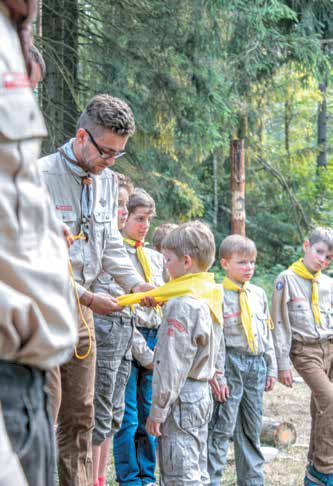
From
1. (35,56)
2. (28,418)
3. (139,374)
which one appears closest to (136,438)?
(139,374)

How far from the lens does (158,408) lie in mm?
4516

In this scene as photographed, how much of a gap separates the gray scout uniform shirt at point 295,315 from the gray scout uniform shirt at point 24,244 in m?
4.62

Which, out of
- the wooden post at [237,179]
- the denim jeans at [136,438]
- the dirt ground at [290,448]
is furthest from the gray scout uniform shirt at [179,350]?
the wooden post at [237,179]

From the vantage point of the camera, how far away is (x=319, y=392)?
6.25 m

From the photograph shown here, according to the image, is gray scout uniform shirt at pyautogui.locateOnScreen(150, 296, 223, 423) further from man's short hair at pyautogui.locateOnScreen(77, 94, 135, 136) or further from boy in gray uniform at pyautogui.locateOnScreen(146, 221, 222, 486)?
man's short hair at pyautogui.locateOnScreen(77, 94, 135, 136)

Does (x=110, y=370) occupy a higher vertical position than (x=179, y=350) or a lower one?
lower

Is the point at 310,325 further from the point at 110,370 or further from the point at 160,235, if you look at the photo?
the point at 110,370

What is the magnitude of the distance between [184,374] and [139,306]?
1.52m

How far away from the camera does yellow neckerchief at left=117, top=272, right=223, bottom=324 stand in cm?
458

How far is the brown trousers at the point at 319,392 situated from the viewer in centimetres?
611

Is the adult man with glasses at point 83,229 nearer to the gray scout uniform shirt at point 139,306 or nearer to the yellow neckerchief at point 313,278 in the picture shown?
the gray scout uniform shirt at point 139,306

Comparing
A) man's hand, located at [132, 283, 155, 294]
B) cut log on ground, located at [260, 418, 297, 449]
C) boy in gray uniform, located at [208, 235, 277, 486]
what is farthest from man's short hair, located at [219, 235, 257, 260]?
cut log on ground, located at [260, 418, 297, 449]

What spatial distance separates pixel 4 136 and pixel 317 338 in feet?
16.6

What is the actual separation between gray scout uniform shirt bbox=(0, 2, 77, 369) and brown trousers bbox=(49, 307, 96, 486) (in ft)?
8.08
